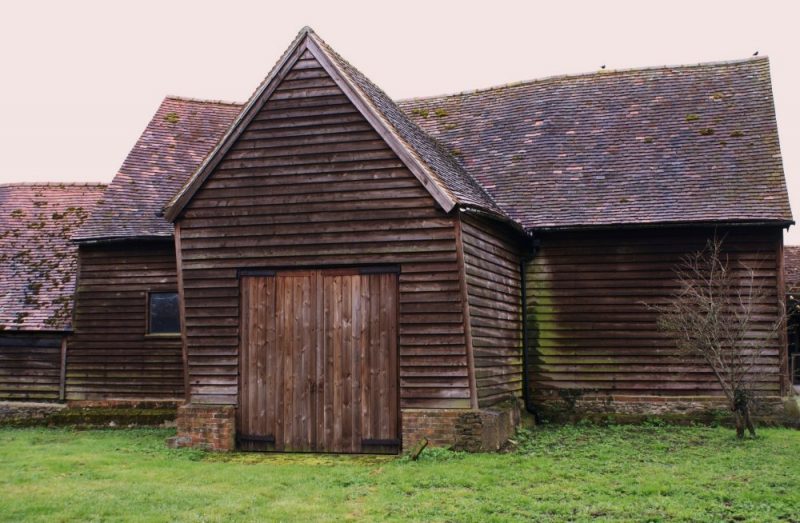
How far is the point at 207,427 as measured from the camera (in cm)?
1442

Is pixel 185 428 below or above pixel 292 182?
below

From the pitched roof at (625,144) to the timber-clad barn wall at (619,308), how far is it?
1.94 feet

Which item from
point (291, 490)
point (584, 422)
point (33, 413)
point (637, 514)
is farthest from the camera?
point (33, 413)

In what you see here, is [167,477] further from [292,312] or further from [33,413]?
[33,413]

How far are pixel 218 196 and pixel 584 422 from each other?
8557mm

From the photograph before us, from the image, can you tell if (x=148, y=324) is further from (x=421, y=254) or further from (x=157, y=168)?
(x=421, y=254)

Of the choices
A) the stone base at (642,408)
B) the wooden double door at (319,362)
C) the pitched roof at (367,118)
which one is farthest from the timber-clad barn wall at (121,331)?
the stone base at (642,408)

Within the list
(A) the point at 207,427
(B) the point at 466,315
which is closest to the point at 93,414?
(A) the point at 207,427

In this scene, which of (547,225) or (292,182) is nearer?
(292,182)

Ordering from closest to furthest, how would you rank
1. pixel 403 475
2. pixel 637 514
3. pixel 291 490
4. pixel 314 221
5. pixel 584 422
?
pixel 637 514 → pixel 291 490 → pixel 403 475 → pixel 314 221 → pixel 584 422

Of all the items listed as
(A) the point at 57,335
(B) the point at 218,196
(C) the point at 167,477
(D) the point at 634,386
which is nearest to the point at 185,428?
(C) the point at 167,477

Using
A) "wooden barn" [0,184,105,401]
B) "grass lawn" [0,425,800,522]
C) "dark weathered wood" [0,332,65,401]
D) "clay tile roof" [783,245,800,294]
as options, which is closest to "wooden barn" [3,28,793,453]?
"dark weathered wood" [0,332,65,401]

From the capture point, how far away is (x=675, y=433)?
1530cm

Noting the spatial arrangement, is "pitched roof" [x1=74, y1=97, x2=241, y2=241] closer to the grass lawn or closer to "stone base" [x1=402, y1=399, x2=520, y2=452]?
the grass lawn
